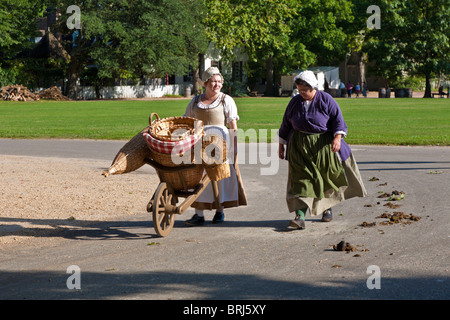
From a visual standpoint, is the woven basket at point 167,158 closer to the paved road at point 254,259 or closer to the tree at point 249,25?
the paved road at point 254,259

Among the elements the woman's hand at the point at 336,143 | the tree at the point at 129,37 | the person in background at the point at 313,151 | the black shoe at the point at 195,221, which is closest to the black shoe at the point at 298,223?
the person in background at the point at 313,151

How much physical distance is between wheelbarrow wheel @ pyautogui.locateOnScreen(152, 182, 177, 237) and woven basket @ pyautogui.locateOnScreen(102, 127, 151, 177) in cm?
36

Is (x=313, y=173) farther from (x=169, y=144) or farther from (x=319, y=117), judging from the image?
(x=169, y=144)

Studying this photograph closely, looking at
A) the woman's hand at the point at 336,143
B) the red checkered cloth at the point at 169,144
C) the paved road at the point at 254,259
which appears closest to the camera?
the paved road at the point at 254,259

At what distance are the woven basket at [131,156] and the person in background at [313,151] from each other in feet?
5.84

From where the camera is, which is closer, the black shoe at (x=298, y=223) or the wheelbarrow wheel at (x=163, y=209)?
the wheelbarrow wheel at (x=163, y=209)

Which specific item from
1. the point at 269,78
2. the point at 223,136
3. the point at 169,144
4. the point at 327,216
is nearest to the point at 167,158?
the point at 169,144

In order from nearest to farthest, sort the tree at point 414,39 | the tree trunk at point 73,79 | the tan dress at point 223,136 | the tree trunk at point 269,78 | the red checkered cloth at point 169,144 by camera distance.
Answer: the red checkered cloth at point 169,144 < the tan dress at point 223,136 < the tree trunk at point 73,79 < the tree at point 414,39 < the tree trunk at point 269,78

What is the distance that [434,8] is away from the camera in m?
67.4

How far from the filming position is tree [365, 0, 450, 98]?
6625 centimetres

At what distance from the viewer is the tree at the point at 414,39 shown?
66.2 metres

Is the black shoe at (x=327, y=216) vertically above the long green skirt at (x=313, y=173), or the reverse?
the long green skirt at (x=313, y=173)
